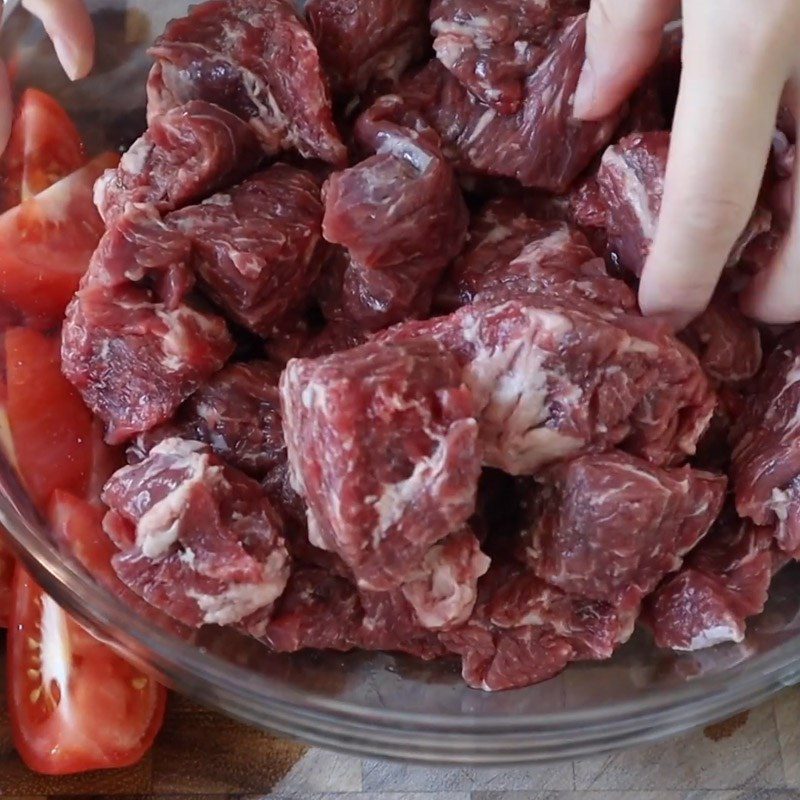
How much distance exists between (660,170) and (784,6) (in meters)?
0.58

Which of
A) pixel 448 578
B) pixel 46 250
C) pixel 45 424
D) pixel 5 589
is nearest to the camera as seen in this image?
pixel 448 578

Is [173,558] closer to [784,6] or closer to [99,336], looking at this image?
[99,336]

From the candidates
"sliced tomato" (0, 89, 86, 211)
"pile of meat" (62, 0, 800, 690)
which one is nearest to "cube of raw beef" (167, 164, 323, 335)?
"pile of meat" (62, 0, 800, 690)

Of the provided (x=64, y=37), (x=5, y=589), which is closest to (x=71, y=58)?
(x=64, y=37)

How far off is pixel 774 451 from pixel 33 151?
6.23 ft

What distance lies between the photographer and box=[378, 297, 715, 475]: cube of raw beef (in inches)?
70.5

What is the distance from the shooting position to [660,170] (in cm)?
199

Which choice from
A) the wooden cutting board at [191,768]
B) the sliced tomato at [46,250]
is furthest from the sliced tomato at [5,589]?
the sliced tomato at [46,250]

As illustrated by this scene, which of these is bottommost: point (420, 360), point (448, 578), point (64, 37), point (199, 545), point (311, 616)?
point (311, 616)

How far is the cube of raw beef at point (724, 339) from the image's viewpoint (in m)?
2.06

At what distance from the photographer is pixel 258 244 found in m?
2.03


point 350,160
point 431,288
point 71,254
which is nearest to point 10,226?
point 71,254

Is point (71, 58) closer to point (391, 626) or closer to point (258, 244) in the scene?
point (258, 244)

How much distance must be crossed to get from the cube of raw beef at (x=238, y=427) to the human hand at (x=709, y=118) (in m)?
0.83
